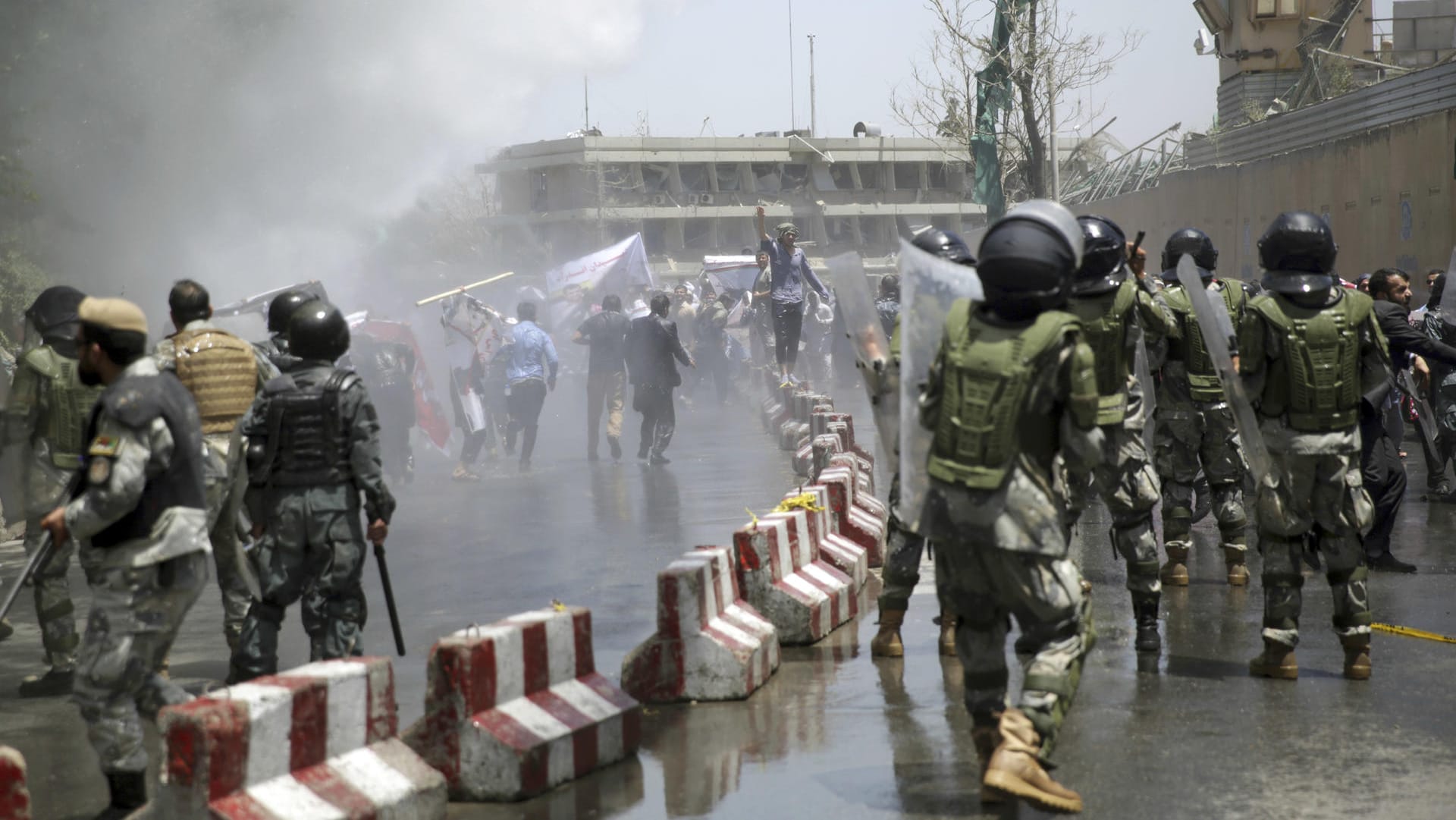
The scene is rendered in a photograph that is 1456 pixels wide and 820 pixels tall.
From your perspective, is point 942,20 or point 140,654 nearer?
point 140,654

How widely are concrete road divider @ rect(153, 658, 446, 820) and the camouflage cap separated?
48.8 inches

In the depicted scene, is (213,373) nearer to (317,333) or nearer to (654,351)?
(317,333)

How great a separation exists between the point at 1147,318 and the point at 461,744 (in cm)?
411

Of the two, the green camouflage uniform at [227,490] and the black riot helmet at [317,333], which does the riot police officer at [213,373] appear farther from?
the black riot helmet at [317,333]

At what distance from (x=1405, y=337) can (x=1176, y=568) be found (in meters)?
1.71

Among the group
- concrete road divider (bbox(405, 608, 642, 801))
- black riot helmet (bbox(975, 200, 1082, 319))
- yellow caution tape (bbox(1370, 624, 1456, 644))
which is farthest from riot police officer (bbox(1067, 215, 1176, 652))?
concrete road divider (bbox(405, 608, 642, 801))

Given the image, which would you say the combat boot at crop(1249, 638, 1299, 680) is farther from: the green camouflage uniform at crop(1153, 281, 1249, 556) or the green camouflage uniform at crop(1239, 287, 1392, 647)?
the green camouflage uniform at crop(1153, 281, 1249, 556)

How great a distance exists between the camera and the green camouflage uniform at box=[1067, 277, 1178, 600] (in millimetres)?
6984

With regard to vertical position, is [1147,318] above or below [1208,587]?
above

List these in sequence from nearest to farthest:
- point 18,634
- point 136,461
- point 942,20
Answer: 1. point 136,461
2. point 18,634
3. point 942,20

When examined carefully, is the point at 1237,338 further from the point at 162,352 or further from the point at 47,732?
the point at 47,732

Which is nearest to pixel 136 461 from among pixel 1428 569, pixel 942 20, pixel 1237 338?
pixel 1237 338

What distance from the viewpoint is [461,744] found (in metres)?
5.10

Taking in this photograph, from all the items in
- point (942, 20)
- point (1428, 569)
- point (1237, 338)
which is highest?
point (942, 20)
